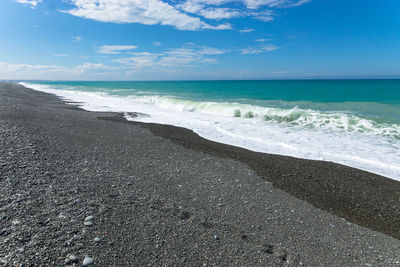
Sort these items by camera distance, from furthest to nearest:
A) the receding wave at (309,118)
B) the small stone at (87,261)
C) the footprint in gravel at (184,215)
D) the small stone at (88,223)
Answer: the receding wave at (309,118)
the footprint in gravel at (184,215)
the small stone at (88,223)
the small stone at (87,261)

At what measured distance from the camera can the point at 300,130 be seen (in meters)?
13.5

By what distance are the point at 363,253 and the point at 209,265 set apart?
7.89 ft

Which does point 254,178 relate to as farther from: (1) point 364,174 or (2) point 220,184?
(1) point 364,174

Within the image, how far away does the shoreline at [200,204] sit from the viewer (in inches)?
129

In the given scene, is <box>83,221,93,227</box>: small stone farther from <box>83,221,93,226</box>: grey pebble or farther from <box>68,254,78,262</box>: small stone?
<box>68,254,78,262</box>: small stone

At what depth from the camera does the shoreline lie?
3266 millimetres

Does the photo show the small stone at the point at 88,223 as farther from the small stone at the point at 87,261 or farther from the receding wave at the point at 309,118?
the receding wave at the point at 309,118

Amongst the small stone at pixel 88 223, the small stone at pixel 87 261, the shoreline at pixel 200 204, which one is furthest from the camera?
the small stone at pixel 88 223

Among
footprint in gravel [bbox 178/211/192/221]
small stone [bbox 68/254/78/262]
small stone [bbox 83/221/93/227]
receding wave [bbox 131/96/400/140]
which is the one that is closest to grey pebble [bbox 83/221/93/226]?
small stone [bbox 83/221/93/227]

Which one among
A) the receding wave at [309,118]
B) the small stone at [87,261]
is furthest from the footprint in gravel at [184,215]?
the receding wave at [309,118]

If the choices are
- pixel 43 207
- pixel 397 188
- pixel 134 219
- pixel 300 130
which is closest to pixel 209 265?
pixel 134 219

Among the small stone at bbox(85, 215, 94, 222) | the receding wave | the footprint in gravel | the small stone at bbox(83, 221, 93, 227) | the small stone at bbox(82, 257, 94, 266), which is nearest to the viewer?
the small stone at bbox(82, 257, 94, 266)

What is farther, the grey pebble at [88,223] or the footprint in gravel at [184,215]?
the footprint in gravel at [184,215]

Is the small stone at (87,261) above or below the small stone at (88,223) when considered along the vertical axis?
below
